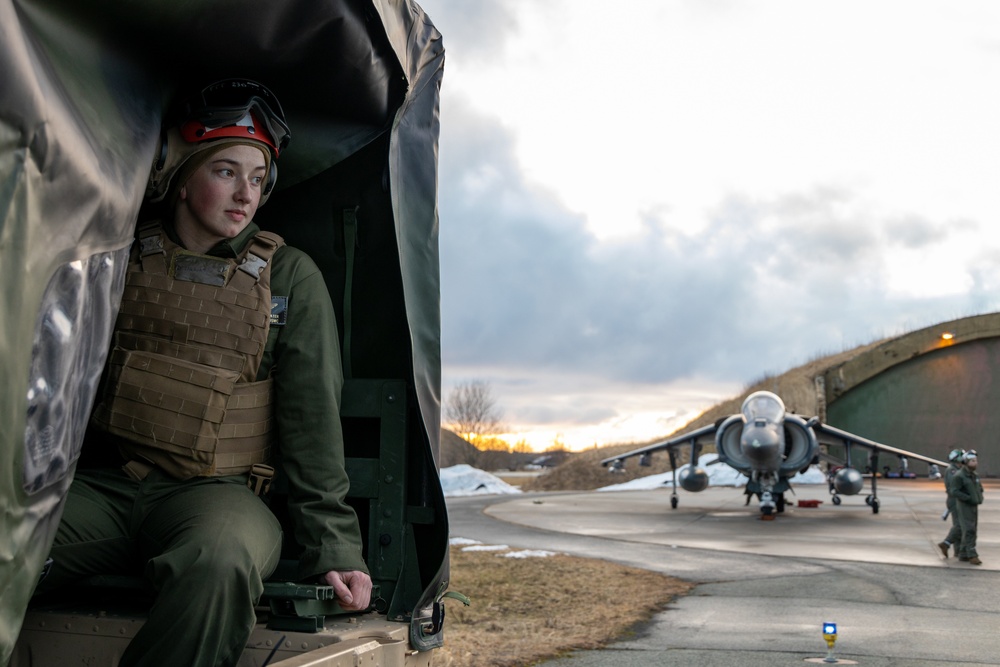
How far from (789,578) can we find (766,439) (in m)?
7.42

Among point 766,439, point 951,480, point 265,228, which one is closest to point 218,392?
point 265,228

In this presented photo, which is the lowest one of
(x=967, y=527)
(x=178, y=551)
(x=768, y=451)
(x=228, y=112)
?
(x=967, y=527)

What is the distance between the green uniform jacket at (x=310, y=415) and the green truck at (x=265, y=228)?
15 centimetres

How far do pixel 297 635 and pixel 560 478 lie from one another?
1457 inches

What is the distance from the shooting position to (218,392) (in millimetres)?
2311

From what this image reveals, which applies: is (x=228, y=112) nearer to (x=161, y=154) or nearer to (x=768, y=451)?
(x=161, y=154)

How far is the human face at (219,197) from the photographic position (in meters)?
2.46

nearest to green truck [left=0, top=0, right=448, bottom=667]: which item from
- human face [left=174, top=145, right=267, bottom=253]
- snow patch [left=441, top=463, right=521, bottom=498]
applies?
human face [left=174, top=145, right=267, bottom=253]

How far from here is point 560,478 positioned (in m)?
38.6

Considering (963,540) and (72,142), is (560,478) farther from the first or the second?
(72,142)

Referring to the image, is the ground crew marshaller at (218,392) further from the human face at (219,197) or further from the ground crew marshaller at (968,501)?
the ground crew marshaller at (968,501)

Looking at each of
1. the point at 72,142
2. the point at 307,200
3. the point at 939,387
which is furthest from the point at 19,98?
the point at 939,387

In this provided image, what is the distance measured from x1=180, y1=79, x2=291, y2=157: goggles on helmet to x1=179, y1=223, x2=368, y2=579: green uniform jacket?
0.30 metres

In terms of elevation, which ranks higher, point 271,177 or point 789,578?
point 271,177
